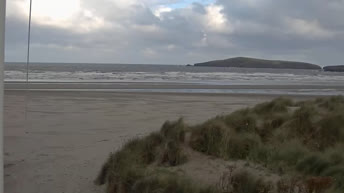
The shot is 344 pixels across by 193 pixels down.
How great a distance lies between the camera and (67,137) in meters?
10.3

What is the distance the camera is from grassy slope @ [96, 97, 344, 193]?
5.07 meters

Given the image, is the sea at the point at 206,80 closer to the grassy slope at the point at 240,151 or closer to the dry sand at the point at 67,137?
the dry sand at the point at 67,137

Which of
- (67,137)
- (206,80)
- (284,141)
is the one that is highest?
(284,141)

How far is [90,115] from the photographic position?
14.7m

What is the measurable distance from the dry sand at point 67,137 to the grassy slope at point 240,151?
0.88 m

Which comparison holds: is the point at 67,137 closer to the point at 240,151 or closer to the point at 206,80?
the point at 240,151

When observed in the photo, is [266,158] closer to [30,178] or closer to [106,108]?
[30,178]

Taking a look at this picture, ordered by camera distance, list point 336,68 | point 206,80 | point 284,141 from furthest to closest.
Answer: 1. point 336,68
2. point 206,80
3. point 284,141

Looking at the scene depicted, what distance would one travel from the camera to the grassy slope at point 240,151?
507 centimetres

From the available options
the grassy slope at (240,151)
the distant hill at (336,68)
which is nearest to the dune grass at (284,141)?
the grassy slope at (240,151)

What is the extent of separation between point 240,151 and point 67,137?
507cm

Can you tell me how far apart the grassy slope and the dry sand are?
2.90 ft

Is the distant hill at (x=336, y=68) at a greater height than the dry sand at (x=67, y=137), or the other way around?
the distant hill at (x=336, y=68)

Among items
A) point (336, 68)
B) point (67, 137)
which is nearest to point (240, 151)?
point (67, 137)
